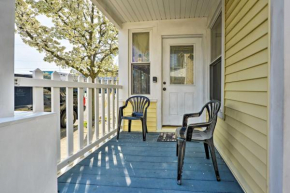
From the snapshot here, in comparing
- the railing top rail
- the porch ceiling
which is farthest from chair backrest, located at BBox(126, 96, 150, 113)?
the porch ceiling

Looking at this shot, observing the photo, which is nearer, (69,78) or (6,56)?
(6,56)

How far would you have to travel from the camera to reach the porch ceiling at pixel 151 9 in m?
2.87

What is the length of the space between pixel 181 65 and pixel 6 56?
3.13 metres

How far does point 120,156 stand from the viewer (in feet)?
7.27

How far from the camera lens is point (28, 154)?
0.96 meters

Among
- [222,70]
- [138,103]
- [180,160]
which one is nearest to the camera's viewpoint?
[180,160]

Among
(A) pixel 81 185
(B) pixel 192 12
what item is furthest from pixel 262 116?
(B) pixel 192 12

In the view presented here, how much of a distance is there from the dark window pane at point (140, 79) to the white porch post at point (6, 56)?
278cm

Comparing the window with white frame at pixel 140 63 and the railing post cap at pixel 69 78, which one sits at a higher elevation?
the window with white frame at pixel 140 63

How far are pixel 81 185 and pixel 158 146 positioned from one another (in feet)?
4.43

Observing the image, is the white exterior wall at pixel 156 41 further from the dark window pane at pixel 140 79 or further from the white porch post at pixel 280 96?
the white porch post at pixel 280 96

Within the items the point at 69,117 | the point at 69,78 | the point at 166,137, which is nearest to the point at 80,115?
the point at 69,117
